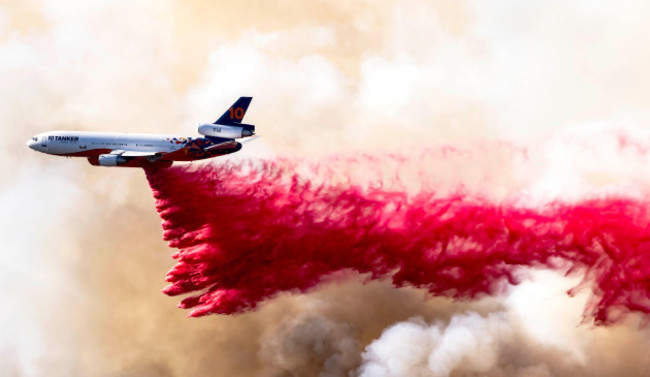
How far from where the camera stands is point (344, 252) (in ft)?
265

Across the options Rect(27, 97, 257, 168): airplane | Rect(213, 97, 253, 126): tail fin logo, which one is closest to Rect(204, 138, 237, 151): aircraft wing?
Rect(27, 97, 257, 168): airplane

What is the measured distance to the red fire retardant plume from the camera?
74.2 metres

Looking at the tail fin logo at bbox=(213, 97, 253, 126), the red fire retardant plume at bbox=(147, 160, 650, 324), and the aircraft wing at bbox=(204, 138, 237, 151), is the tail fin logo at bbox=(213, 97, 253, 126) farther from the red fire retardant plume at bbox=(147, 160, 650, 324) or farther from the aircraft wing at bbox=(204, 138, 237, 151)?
the red fire retardant plume at bbox=(147, 160, 650, 324)

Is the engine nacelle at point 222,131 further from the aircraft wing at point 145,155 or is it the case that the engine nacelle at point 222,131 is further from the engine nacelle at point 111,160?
the engine nacelle at point 111,160

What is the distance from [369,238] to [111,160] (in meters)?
21.7

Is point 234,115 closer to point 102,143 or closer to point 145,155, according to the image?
point 145,155

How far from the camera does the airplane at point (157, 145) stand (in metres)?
88.0

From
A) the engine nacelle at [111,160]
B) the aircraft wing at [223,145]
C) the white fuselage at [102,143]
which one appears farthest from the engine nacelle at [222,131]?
the engine nacelle at [111,160]

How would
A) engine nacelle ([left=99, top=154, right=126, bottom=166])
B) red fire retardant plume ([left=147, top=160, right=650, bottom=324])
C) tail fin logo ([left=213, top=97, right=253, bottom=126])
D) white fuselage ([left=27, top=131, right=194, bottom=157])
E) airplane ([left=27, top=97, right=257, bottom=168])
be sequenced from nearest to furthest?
red fire retardant plume ([left=147, top=160, right=650, bottom=324]) → engine nacelle ([left=99, top=154, right=126, bottom=166]) → airplane ([left=27, top=97, right=257, bottom=168]) → white fuselage ([left=27, top=131, right=194, bottom=157]) → tail fin logo ([left=213, top=97, right=253, bottom=126])

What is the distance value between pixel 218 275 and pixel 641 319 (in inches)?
1170

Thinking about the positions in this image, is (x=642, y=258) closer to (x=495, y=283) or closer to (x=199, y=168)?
(x=495, y=283)

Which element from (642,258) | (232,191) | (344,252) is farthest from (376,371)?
(642,258)

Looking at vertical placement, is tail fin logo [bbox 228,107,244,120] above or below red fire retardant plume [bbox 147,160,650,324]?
above

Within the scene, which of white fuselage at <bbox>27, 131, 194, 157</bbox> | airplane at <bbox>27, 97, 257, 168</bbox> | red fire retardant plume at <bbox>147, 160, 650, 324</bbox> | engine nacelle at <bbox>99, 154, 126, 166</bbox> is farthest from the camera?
white fuselage at <bbox>27, 131, 194, 157</bbox>
